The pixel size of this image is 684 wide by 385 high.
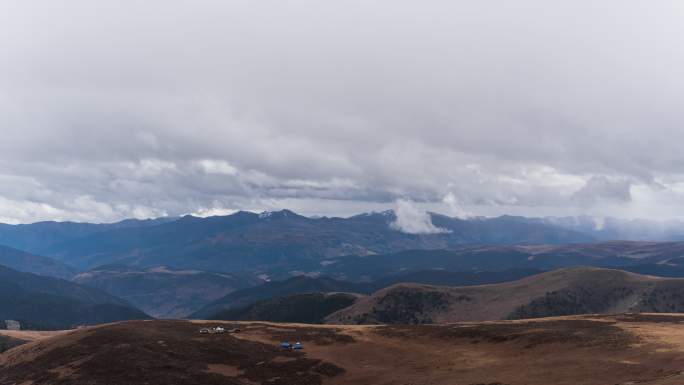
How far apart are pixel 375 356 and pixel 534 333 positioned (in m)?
29.8

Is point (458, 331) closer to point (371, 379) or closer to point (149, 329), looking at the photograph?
point (371, 379)

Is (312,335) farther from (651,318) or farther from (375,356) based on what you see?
(651,318)

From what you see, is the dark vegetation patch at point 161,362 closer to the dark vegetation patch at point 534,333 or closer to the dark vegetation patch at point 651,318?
the dark vegetation patch at point 534,333

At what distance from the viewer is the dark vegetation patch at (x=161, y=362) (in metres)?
87.6

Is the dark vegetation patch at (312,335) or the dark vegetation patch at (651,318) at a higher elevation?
the dark vegetation patch at (651,318)

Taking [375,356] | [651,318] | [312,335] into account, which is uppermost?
[651,318]

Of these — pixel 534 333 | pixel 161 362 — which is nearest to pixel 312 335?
pixel 161 362

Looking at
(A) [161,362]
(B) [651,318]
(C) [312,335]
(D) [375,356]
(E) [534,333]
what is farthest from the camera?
(C) [312,335]

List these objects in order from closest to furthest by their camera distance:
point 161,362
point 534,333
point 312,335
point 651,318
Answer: point 161,362 < point 534,333 < point 651,318 < point 312,335

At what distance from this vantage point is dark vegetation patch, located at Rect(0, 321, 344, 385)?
87.6 m

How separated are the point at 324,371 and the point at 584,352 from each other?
41.0 meters

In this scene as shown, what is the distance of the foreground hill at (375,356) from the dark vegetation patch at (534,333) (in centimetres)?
21

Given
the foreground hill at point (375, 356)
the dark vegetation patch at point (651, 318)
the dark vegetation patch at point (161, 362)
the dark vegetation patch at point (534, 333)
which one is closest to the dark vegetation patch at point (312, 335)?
the foreground hill at point (375, 356)

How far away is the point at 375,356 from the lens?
101625 millimetres
